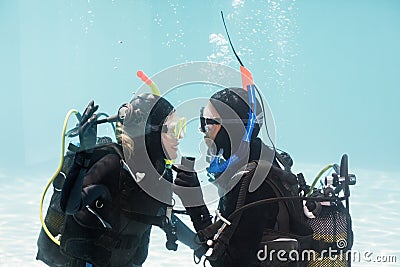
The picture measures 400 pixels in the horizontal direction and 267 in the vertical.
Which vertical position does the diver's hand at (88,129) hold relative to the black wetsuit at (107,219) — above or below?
above

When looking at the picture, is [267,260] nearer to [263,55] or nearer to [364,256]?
[364,256]

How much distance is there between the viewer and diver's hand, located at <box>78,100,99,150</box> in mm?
2373

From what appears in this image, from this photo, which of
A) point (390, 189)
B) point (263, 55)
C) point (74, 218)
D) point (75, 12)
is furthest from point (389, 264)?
point (263, 55)

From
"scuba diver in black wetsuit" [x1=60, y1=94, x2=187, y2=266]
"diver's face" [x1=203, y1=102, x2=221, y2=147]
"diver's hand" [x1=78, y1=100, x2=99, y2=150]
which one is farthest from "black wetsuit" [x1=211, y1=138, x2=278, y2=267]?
"diver's hand" [x1=78, y1=100, x2=99, y2=150]

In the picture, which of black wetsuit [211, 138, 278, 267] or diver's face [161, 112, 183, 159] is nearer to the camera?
black wetsuit [211, 138, 278, 267]

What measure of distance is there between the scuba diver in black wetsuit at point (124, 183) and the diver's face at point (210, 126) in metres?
0.25

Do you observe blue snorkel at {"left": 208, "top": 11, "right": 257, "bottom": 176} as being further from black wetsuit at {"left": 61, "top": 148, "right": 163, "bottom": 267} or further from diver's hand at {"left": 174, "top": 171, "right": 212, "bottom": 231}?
black wetsuit at {"left": 61, "top": 148, "right": 163, "bottom": 267}

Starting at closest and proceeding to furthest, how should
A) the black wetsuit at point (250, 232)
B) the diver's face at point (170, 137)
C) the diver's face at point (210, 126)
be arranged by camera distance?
the black wetsuit at point (250, 232) < the diver's face at point (210, 126) < the diver's face at point (170, 137)

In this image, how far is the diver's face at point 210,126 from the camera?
241 centimetres

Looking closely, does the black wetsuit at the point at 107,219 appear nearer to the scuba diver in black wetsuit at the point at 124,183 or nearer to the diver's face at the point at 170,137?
the scuba diver in black wetsuit at the point at 124,183

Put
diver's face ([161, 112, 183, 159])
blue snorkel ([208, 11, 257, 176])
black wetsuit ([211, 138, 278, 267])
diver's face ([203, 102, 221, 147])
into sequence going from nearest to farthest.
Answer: black wetsuit ([211, 138, 278, 267]), blue snorkel ([208, 11, 257, 176]), diver's face ([203, 102, 221, 147]), diver's face ([161, 112, 183, 159])

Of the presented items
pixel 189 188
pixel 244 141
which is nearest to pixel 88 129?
pixel 189 188

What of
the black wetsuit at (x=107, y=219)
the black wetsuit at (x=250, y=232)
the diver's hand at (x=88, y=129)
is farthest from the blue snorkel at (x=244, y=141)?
the diver's hand at (x=88, y=129)

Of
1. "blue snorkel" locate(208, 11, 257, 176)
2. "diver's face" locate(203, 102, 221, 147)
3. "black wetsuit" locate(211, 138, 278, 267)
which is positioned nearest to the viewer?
"black wetsuit" locate(211, 138, 278, 267)
